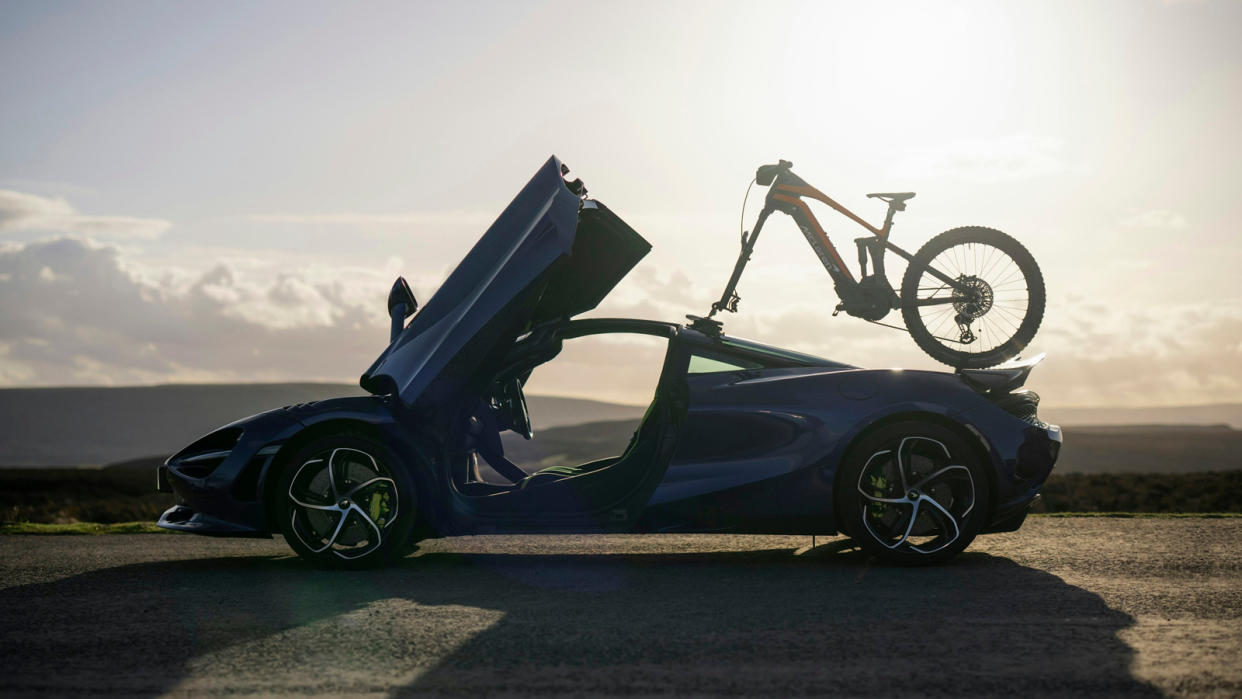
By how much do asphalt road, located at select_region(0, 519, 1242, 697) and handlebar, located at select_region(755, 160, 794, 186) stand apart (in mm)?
2403

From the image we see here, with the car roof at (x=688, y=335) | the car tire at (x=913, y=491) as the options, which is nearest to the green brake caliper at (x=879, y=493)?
the car tire at (x=913, y=491)

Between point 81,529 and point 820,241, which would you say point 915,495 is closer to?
point 820,241

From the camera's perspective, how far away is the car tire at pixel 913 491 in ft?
18.0

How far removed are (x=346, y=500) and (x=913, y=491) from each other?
10.1 ft

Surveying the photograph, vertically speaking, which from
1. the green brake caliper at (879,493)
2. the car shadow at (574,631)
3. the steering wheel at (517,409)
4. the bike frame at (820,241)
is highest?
the bike frame at (820,241)

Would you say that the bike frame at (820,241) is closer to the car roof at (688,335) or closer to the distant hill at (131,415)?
the car roof at (688,335)

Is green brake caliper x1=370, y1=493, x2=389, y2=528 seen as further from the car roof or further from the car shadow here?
the car roof

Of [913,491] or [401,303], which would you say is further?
[401,303]

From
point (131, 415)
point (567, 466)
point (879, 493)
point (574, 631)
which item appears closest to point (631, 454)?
point (567, 466)

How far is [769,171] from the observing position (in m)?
6.65

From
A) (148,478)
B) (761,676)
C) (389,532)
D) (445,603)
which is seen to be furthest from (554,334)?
(148,478)

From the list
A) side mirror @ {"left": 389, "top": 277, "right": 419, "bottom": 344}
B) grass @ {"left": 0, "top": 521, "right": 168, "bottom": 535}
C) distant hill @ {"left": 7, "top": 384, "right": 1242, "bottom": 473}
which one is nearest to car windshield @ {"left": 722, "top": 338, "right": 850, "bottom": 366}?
side mirror @ {"left": 389, "top": 277, "right": 419, "bottom": 344}

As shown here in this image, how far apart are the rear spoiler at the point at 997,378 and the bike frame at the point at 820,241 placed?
0.65m

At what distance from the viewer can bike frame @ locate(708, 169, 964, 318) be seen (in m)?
6.43
